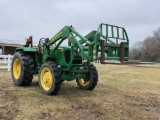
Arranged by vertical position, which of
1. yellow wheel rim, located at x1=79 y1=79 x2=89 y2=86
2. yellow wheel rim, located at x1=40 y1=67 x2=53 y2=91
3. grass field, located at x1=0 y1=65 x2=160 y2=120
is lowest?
grass field, located at x1=0 y1=65 x2=160 y2=120

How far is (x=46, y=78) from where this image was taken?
7.50m

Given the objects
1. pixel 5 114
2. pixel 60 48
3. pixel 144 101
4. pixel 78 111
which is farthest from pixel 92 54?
pixel 5 114

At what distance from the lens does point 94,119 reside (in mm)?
5297

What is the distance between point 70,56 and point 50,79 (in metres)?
1.08

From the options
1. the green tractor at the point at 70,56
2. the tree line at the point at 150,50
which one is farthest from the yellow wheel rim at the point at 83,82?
the tree line at the point at 150,50

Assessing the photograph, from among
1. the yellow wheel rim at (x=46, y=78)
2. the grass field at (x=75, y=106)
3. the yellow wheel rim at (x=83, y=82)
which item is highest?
the yellow wheel rim at (x=46, y=78)

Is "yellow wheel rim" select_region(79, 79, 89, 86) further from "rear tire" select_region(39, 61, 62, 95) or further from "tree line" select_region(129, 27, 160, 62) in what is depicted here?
"tree line" select_region(129, 27, 160, 62)

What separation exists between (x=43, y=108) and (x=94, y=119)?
1395mm

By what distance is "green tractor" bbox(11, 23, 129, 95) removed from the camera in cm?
702

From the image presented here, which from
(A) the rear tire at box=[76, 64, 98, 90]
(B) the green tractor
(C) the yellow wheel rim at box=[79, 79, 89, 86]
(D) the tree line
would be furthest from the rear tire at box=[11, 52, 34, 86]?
(D) the tree line

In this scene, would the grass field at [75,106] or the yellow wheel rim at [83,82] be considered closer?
the grass field at [75,106]

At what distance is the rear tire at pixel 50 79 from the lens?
7.03 metres

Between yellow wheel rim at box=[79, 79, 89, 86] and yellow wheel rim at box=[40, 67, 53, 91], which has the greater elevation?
yellow wheel rim at box=[40, 67, 53, 91]

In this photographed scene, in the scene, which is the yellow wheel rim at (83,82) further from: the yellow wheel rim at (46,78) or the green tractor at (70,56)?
the yellow wheel rim at (46,78)
